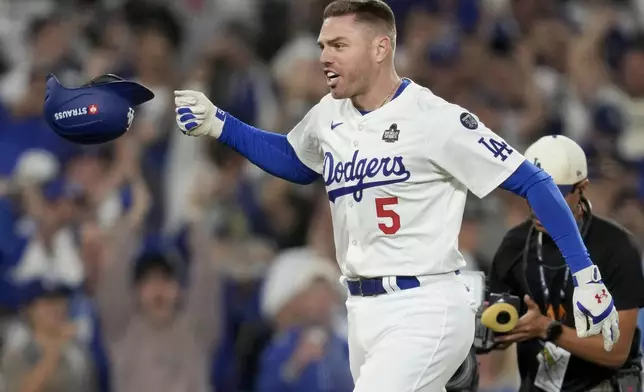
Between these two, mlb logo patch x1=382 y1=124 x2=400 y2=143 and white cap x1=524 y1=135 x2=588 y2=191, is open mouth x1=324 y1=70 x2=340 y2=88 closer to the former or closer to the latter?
mlb logo patch x1=382 y1=124 x2=400 y2=143

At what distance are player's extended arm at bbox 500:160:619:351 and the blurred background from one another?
3.08m

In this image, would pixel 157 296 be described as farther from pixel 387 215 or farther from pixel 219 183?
pixel 387 215

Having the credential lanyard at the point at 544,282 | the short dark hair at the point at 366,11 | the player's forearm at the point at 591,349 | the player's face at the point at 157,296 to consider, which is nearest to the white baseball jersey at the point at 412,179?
the short dark hair at the point at 366,11

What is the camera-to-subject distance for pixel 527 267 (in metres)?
5.85

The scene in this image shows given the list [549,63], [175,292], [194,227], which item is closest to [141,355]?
[175,292]

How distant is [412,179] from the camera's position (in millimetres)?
4934

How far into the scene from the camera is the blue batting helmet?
5258mm

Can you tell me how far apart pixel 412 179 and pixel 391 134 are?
0.61ft

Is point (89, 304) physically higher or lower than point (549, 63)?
lower

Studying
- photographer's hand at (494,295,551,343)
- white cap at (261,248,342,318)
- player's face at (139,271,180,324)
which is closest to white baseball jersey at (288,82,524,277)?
photographer's hand at (494,295,551,343)

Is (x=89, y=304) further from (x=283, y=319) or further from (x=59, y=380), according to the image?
(x=283, y=319)

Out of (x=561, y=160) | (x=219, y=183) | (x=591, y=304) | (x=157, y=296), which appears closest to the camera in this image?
(x=591, y=304)

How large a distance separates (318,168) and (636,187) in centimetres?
497

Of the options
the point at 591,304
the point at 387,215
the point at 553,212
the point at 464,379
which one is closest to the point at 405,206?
Answer: the point at 387,215
